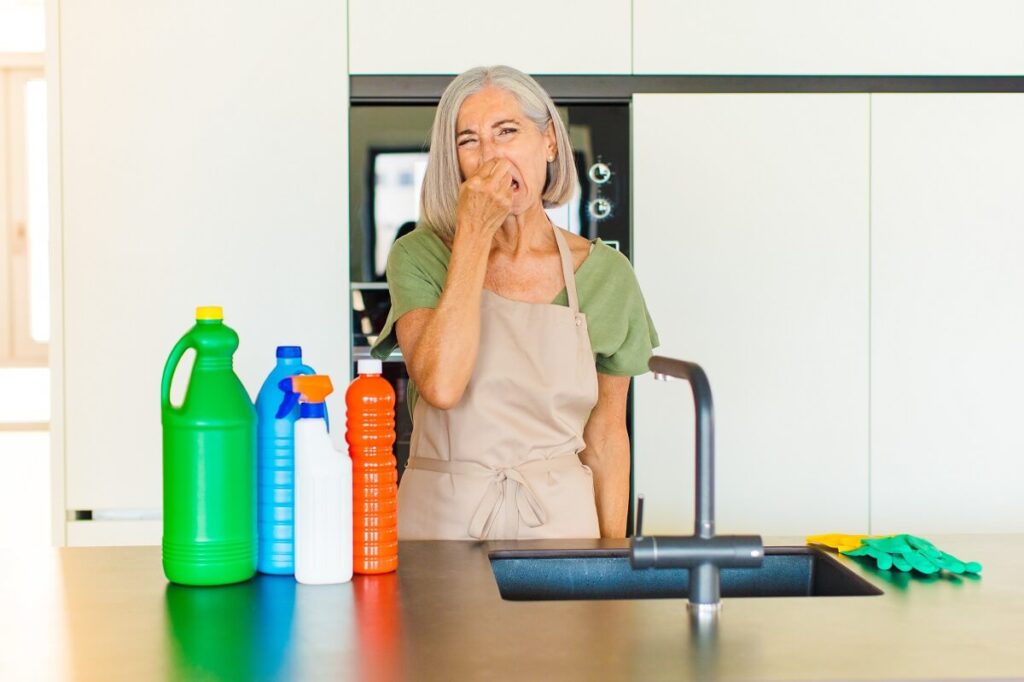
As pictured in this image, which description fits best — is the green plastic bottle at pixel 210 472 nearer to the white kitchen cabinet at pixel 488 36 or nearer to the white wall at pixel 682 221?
the white wall at pixel 682 221

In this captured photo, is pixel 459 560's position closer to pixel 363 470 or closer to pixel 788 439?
pixel 363 470

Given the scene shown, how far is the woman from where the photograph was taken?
1731 mm

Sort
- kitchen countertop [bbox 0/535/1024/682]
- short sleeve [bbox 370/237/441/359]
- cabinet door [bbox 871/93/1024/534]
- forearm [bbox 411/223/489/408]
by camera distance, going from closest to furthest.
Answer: kitchen countertop [bbox 0/535/1024/682] < forearm [bbox 411/223/489/408] < short sleeve [bbox 370/237/441/359] < cabinet door [bbox 871/93/1024/534]

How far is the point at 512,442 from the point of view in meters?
1.77

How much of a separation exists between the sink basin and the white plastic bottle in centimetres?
25

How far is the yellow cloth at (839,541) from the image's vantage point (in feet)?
4.94

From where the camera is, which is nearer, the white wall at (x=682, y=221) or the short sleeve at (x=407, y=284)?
the short sleeve at (x=407, y=284)

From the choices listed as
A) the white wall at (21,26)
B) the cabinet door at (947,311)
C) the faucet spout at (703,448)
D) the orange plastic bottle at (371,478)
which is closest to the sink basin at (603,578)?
the orange plastic bottle at (371,478)

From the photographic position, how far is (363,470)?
4.42 ft

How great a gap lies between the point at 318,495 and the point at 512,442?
1.74ft

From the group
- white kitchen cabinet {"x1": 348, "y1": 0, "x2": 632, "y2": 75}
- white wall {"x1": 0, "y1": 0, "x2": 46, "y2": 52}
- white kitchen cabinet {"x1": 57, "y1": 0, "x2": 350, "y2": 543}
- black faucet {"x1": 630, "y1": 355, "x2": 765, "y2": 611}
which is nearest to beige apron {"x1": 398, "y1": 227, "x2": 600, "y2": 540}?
black faucet {"x1": 630, "y1": 355, "x2": 765, "y2": 611}

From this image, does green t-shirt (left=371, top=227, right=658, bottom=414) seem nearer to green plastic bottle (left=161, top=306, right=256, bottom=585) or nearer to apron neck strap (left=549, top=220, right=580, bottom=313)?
apron neck strap (left=549, top=220, right=580, bottom=313)

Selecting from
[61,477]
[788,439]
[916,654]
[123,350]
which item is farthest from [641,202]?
[916,654]

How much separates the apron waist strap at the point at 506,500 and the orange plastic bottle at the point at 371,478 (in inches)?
14.9
